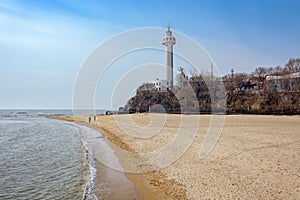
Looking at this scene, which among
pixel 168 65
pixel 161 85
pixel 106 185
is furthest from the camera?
pixel 161 85

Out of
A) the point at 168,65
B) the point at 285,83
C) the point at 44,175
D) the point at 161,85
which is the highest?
the point at 168,65

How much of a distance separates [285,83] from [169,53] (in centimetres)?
3477

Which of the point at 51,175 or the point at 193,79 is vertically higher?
the point at 193,79

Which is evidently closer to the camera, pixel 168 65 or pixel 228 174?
pixel 228 174

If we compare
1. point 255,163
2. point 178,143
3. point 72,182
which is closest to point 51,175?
point 72,182

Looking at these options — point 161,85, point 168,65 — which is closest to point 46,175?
point 161,85

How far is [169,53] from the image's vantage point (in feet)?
251

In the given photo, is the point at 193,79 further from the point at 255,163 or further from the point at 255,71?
the point at 255,163

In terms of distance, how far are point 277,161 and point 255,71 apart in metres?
56.9

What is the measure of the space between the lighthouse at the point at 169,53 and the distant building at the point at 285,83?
2636cm

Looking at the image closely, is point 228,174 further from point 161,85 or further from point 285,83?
point 161,85

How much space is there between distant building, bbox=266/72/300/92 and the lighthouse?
2636cm

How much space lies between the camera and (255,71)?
6431 cm

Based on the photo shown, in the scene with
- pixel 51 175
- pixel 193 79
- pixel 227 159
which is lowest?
pixel 51 175
